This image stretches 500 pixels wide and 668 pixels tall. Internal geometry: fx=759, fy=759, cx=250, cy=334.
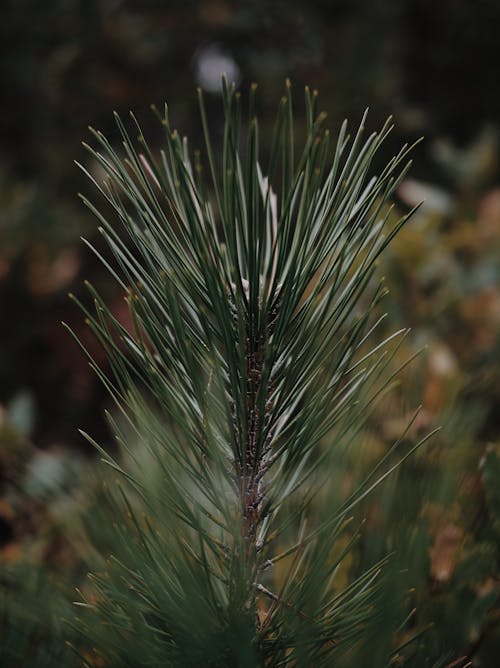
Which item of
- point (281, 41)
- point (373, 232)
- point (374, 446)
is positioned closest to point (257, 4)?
point (281, 41)

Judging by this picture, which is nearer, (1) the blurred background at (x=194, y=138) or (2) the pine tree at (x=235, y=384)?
(2) the pine tree at (x=235, y=384)

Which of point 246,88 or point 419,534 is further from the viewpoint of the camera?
point 246,88

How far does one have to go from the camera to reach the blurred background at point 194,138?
0.67 metres

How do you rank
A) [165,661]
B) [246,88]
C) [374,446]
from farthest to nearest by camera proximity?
[246,88] → [374,446] → [165,661]

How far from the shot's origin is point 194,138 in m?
1.28

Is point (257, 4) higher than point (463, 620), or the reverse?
point (257, 4)

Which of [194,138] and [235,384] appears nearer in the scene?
[235,384]

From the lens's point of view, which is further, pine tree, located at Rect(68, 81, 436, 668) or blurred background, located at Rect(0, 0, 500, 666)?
blurred background, located at Rect(0, 0, 500, 666)

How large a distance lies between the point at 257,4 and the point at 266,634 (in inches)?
47.1

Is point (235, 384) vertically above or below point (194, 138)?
above

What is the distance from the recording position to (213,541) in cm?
26

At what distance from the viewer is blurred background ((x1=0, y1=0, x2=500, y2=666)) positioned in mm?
675

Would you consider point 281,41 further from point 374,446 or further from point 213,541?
point 213,541

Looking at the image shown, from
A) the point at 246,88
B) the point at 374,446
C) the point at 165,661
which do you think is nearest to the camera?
the point at 165,661
